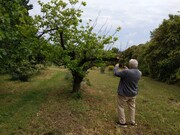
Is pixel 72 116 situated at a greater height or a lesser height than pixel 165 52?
lesser

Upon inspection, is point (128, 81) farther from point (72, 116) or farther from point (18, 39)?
point (18, 39)

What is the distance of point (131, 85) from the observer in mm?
8602

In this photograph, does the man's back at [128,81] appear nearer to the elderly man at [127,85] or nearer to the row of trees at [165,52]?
the elderly man at [127,85]

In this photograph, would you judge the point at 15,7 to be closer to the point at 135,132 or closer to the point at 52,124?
the point at 52,124

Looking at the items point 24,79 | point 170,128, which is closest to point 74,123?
point 170,128

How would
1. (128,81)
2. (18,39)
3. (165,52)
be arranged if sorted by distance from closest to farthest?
(128,81) → (18,39) → (165,52)

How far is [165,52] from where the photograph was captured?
83.2 feet

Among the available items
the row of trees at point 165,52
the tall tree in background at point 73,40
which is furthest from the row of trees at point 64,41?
the row of trees at point 165,52

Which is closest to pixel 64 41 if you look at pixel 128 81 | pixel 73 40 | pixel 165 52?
pixel 73 40

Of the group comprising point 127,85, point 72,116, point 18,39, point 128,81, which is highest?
point 18,39

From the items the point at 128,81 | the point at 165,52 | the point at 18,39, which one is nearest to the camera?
the point at 128,81

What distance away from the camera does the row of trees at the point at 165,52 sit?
23906mm

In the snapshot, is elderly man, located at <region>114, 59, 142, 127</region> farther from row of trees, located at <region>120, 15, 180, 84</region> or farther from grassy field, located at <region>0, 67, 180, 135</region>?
row of trees, located at <region>120, 15, 180, 84</region>

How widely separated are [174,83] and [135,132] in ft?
53.1
